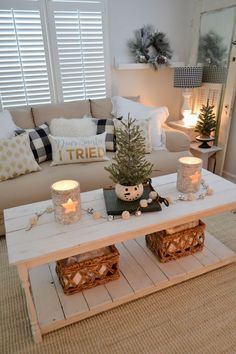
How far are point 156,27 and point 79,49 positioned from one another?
0.92 m

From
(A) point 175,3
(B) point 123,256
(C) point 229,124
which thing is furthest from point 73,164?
(A) point 175,3

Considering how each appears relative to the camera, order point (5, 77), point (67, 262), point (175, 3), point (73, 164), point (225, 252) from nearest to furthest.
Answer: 1. point (67, 262)
2. point (225, 252)
3. point (73, 164)
4. point (5, 77)
5. point (175, 3)

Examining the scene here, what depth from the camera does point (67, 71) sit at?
268 cm

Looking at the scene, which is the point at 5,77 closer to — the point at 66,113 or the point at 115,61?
the point at 66,113

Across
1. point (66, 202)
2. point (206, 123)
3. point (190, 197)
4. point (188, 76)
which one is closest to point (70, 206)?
point (66, 202)

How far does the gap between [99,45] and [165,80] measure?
901mm

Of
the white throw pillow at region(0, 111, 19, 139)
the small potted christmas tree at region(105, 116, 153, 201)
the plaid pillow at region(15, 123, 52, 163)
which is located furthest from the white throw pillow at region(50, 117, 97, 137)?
the small potted christmas tree at region(105, 116, 153, 201)

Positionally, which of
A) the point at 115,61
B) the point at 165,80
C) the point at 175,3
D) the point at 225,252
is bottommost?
the point at 225,252

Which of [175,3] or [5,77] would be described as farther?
[175,3]

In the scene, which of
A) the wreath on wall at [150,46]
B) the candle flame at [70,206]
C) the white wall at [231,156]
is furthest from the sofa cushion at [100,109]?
the candle flame at [70,206]

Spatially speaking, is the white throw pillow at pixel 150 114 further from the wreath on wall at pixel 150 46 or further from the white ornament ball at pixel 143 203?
the white ornament ball at pixel 143 203

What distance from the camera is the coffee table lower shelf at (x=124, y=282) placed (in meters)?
1.29

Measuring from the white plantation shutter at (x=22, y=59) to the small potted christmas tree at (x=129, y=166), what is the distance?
1.66 meters

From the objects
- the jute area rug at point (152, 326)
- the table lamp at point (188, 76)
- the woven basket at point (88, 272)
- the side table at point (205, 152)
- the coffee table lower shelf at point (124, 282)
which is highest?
the table lamp at point (188, 76)
